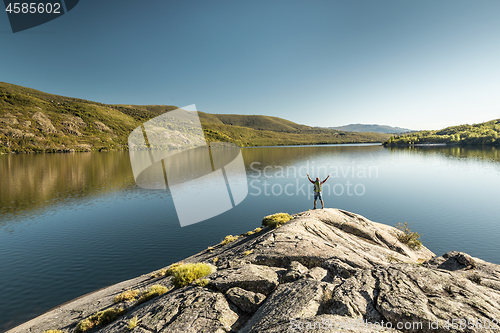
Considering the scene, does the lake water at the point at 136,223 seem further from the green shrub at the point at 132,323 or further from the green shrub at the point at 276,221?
the green shrub at the point at 132,323

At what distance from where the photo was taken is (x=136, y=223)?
32.9 m

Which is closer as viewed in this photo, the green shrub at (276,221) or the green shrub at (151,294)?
the green shrub at (151,294)

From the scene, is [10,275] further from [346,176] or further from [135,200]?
[346,176]

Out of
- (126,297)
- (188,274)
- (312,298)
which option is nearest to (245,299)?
(312,298)

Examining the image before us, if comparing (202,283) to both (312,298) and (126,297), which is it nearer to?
(312,298)

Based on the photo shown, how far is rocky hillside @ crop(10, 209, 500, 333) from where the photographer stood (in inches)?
279

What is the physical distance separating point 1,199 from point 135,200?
26.3 metres

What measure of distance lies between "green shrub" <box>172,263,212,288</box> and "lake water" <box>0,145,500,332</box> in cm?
1096

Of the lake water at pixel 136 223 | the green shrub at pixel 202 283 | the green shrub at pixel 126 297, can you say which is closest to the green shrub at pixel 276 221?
the lake water at pixel 136 223

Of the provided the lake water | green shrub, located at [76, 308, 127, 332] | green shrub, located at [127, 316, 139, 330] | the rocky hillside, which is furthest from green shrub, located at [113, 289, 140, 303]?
the lake water

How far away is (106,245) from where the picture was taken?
26.2 m

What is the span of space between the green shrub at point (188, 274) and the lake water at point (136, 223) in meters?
11.0

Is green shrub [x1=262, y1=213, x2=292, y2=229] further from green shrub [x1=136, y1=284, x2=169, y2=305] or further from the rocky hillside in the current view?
green shrub [x1=136, y1=284, x2=169, y2=305]

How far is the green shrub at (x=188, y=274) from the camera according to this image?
1231 cm
